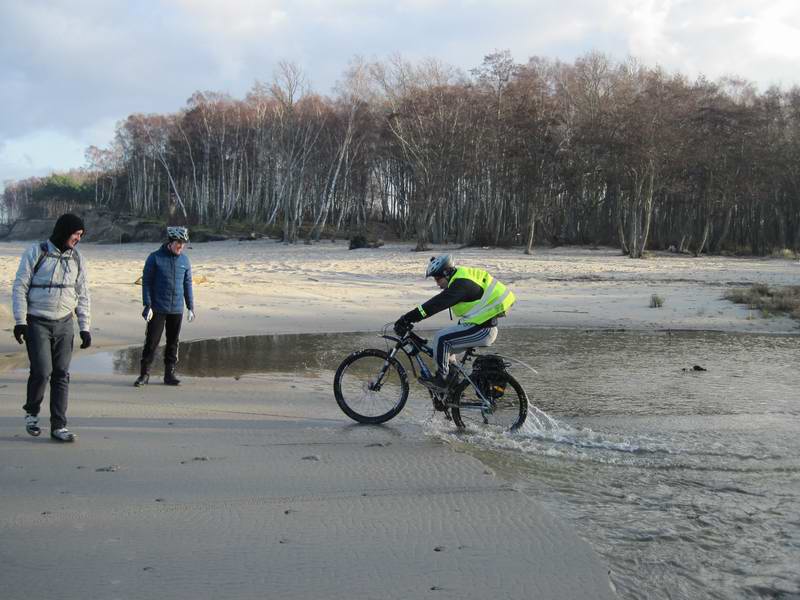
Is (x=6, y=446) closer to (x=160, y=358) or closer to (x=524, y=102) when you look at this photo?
(x=160, y=358)

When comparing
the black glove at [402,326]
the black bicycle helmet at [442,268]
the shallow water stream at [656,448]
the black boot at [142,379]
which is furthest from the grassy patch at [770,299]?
the black boot at [142,379]

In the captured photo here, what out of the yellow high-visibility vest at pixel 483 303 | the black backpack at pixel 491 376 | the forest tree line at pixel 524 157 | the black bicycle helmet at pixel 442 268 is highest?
the forest tree line at pixel 524 157

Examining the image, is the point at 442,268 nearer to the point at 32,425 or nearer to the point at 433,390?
the point at 433,390

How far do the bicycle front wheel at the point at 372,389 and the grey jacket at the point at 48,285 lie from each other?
241 cm

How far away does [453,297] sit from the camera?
261 inches

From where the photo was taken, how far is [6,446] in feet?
19.1

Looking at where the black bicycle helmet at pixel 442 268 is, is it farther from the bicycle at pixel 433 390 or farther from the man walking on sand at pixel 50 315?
the man walking on sand at pixel 50 315

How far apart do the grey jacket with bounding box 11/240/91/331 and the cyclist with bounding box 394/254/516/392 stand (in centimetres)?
285

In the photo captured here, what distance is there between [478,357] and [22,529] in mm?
4113

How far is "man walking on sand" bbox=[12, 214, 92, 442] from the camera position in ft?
19.6

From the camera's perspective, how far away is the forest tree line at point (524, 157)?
120ft

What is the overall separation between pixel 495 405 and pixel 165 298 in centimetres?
436

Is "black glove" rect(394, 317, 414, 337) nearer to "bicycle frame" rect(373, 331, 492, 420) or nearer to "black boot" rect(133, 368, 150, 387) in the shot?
"bicycle frame" rect(373, 331, 492, 420)

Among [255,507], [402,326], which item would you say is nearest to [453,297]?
[402,326]
